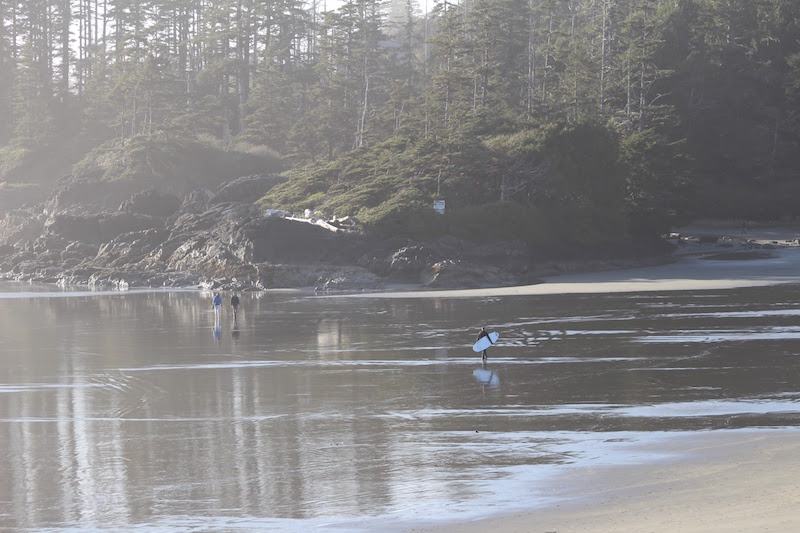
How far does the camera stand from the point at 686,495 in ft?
38.0

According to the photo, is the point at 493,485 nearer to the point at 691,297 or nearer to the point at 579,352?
the point at 579,352

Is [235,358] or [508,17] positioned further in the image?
[508,17]

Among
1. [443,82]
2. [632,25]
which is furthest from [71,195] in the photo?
[632,25]

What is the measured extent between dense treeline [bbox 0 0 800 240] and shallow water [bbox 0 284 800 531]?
23.9 meters

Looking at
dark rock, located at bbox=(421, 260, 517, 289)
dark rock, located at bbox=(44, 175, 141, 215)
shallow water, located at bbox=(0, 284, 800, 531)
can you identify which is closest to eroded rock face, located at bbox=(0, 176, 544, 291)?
dark rock, located at bbox=(421, 260, 517, 289)

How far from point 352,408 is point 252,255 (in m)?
32.1

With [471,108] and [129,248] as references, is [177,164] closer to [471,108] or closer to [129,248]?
[129,248]

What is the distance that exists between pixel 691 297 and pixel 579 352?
15.5m

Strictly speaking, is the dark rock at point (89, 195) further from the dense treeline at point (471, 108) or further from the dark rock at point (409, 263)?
the dark rock at point (409, 263)

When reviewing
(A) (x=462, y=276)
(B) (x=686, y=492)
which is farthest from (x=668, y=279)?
(B) (x=686, y=492)

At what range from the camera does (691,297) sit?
37.6m

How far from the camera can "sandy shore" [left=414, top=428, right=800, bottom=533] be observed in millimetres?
10445

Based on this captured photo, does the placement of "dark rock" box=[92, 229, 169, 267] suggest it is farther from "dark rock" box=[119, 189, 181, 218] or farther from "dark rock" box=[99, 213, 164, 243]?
"dark rock" box=[119, 189, 181, 218]

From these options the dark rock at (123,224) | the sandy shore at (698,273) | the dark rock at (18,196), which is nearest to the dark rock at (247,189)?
the dark rock at (123,224)
